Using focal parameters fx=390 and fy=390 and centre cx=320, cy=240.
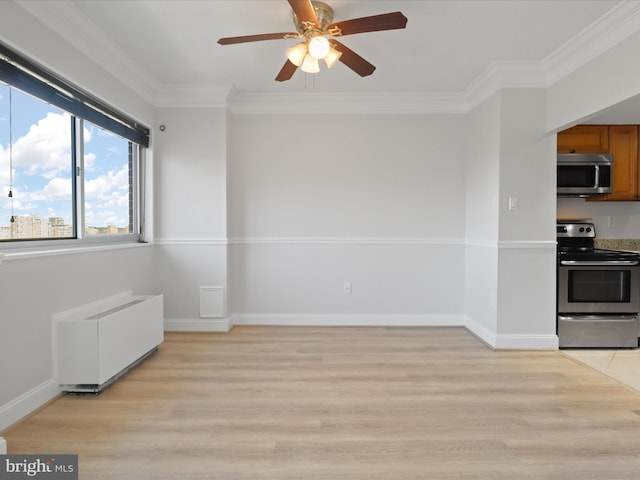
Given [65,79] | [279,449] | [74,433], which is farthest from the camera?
[65,79]

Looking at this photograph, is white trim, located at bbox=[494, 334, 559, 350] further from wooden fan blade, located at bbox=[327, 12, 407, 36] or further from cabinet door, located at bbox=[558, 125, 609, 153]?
wooden fan blade, located at bbox=[327, 12, 407, 36]

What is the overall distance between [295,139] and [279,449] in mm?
3226

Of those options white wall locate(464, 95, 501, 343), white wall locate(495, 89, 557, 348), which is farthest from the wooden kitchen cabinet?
white wall locate(464, 95, 501, 343)

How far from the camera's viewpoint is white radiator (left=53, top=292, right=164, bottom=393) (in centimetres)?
255

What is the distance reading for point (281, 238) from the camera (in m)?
4.38

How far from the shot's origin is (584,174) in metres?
4.01

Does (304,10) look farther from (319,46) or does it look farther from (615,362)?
(615,362)

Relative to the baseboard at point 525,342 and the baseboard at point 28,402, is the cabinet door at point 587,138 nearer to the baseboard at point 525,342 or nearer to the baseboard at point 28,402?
the baseboard at point 525,342

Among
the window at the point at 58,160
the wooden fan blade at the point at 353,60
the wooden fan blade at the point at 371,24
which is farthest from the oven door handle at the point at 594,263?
the window at the point at 58,160

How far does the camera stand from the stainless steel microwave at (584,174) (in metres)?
3.96

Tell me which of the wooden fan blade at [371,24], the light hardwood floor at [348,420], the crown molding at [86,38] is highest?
the crown molding at [86,38]

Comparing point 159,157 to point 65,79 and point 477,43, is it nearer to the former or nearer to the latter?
point 65,79

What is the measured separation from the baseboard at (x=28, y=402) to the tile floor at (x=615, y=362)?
12.9ft

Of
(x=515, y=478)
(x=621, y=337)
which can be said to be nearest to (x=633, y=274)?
(x=621, y=337)
